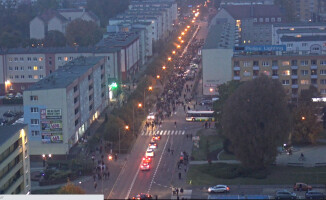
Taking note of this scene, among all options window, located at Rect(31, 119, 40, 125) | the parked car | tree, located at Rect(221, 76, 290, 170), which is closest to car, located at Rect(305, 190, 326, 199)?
the parked car

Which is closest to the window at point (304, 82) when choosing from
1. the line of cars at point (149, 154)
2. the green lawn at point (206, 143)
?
the green lawn at point (206, 143)

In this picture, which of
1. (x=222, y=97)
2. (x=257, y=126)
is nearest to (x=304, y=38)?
(x=222, y=97)

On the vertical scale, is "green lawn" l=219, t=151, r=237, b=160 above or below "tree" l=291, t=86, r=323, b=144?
below

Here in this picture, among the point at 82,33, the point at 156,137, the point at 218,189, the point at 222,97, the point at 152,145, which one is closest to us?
the point at 218,189

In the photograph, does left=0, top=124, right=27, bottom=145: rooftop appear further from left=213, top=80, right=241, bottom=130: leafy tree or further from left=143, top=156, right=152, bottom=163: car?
left=213, top=80, right=241, bottom=130: leafy tree

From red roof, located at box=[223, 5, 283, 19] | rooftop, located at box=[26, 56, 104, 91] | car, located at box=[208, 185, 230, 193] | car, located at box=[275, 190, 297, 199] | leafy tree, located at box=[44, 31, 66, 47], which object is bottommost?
car, located at box=[208, 185, 230, 193]

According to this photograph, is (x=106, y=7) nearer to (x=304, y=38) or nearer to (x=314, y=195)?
(x=304, y=38)

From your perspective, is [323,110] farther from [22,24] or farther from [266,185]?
[22,24]
